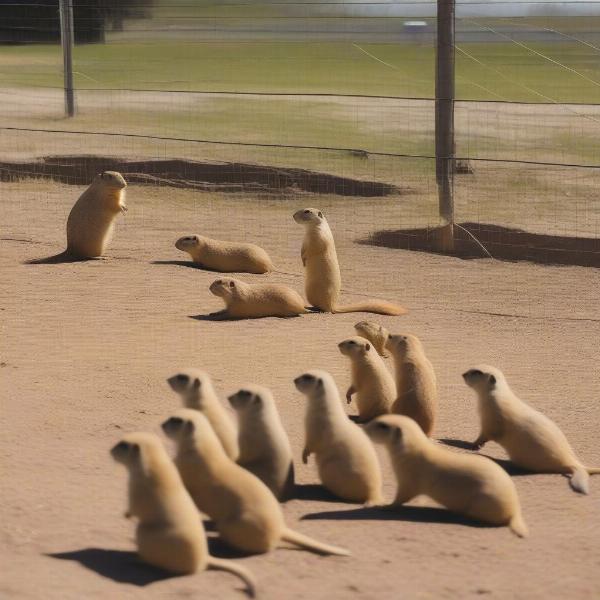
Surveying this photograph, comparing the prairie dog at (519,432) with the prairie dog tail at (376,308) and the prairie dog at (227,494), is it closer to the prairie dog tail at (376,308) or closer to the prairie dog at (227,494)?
the prairie dog at (227,494)

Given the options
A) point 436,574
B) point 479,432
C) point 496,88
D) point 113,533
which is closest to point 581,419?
point 479,432

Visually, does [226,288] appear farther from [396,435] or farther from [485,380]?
[396,435]

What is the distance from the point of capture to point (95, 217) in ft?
39.6

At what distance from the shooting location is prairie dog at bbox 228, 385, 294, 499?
595 centimetres

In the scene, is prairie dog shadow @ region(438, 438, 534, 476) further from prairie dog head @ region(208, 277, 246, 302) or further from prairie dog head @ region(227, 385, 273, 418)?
prairie dog head @ region(208, 277, 246, 302)

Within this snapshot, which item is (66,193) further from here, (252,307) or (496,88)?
(496,88)

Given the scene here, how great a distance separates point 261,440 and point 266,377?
2384 mm

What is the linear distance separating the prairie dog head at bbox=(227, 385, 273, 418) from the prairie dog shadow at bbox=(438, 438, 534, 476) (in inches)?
56.2

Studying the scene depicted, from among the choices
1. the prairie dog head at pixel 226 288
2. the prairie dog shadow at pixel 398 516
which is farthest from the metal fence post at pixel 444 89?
the prairie dog shadow at pixel 398 516

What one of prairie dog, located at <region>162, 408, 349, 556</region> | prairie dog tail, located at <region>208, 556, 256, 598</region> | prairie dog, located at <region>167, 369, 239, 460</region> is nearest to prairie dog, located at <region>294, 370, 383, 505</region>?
prairie dog, located at <region>167, 369, 239, 460</region>

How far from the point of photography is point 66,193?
16391 mm

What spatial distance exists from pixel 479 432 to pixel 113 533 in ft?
8.26

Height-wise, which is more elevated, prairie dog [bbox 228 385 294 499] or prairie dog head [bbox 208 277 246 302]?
prairie dog [bbox 228 385 294 499]

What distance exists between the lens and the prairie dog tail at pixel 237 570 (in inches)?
195
